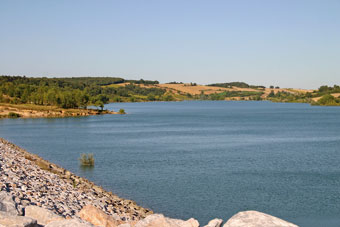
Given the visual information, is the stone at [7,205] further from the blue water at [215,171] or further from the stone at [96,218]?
the blue water at [215,171]

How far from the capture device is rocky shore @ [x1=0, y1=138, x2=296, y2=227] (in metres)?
13.1

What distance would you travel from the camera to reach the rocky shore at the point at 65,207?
518 inches

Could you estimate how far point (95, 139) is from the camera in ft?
259

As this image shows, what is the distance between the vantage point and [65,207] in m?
23.5

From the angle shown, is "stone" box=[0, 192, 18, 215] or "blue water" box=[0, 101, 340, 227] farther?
"blue water" box=[0, 101, 340, 227]

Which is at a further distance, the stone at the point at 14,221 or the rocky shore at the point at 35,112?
the rocky shore at the point at 35,112

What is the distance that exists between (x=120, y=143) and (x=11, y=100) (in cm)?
10832

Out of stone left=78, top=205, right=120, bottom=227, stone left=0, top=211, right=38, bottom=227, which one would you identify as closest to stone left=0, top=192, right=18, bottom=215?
stone left=0, top=211, right=38, bottom=227

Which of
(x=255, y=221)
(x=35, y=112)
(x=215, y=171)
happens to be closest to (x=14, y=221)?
(x=255, y=221)

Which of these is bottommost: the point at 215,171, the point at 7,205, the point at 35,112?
the point at 215,171

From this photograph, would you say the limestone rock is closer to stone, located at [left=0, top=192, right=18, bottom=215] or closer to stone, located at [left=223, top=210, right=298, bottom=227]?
stone, located at [left=223, top=210, right=298, bottom=227]

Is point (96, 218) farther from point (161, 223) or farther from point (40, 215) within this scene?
point (161, 223)

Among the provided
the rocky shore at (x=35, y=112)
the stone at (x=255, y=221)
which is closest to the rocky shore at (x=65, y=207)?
the stone at (x=255, y=221)

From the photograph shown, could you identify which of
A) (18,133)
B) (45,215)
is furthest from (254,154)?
(18,133)
